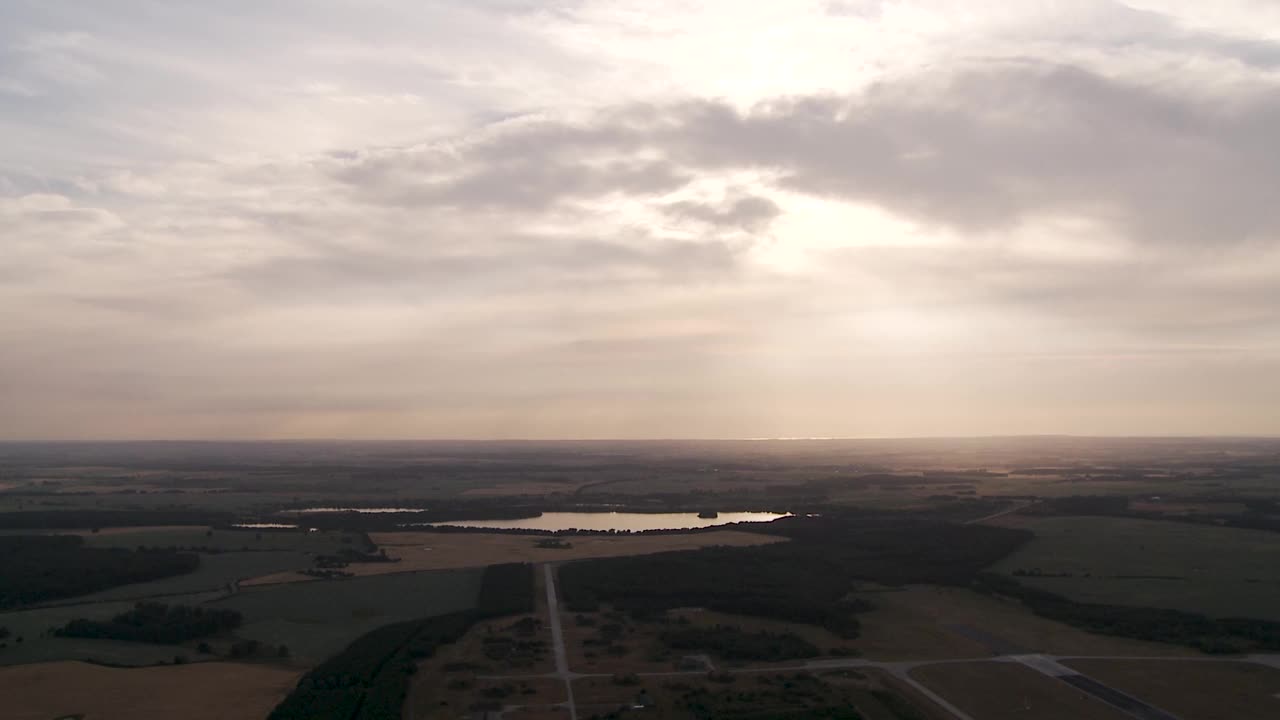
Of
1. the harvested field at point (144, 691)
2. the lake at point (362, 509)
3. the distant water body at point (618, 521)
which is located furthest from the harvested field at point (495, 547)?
the lake at point (362, 509)

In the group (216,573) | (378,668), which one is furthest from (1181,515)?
(216,573)

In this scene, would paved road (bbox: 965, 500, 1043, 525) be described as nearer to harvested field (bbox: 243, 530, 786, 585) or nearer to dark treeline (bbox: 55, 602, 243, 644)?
harvested field (bbox: 243, 530, 786, 585)

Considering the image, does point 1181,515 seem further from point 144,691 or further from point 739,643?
point 144,691

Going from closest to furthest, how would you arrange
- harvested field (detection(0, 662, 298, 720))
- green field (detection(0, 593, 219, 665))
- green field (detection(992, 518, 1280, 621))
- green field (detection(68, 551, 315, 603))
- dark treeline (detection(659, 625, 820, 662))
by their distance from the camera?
harvested field (detection(0, 662, 298, 720)), green field (detection(0, 593, 219, 665)), dark treeline (detection(659, 625, 820, 662)), green field (detection(992, 518, 1280, 621)), green field (detection(68, 551, 315, 603))

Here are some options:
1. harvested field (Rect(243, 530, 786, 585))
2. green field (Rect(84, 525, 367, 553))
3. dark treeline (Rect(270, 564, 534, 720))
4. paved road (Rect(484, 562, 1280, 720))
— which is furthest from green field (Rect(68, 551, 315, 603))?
paved road (Rect(484, 562, 1280, 720))

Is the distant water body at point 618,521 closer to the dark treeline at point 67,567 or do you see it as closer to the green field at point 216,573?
the green field at point 216,573

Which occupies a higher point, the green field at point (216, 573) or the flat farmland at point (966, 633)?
the green field at point (216, 573)

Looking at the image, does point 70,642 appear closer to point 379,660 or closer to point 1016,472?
point 379,660
